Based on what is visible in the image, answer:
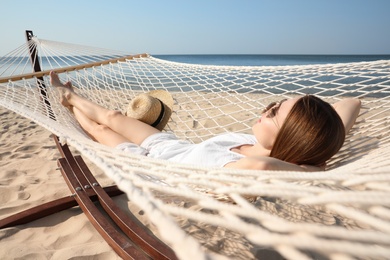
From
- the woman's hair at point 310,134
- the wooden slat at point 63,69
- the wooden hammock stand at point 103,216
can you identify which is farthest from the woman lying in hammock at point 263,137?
the wooden slat at point 63,69

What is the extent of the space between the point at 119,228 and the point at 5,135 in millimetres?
2203

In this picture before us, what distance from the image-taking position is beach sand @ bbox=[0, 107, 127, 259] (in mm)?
1086

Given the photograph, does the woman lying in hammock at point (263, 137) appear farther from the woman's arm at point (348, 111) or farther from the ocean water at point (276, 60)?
the ocean water at point (276, 60)

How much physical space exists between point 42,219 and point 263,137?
1.03 meters

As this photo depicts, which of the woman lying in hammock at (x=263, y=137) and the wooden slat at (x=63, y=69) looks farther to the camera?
the wooden slat at (x=63, y=69)

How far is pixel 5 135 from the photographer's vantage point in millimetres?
2789

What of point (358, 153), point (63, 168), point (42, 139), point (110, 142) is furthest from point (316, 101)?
point (42, 139)

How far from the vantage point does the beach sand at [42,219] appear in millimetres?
1086

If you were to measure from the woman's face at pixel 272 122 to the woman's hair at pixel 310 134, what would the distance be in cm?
3

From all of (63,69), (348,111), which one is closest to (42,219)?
(63,69)

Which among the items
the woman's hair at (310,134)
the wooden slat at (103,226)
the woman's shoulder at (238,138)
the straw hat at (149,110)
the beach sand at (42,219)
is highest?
the woman's hair at (310,134)

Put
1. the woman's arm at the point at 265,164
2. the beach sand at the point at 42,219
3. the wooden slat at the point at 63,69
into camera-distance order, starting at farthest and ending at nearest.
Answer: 1. the wooden slat at the point at 63,69
2. the beach sand at the point at 42,219
3. the woman's arm at the point at 265,164

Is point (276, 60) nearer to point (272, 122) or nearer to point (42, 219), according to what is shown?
point (272, 122)

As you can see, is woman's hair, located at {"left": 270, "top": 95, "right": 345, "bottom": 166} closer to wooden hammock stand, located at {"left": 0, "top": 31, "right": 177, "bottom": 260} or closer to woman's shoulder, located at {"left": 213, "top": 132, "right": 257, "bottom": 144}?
woman's shoulder, located at {"left": 213, "top": 132, "right": 257, "bottom": 144}
